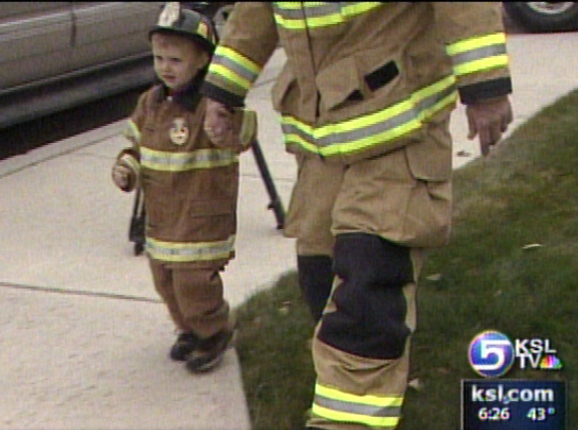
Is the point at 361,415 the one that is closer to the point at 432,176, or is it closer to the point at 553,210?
the point at 432,176

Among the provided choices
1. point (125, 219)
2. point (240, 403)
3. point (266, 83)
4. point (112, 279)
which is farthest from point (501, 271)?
point (266, 83)

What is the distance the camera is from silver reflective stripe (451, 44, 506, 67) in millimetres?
3262

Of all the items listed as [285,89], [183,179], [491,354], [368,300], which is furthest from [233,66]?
[491,354]

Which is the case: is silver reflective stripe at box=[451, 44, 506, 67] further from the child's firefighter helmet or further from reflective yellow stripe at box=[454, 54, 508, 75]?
the child's firefighter helmet

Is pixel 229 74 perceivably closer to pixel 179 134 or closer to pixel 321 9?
pixel 321 9

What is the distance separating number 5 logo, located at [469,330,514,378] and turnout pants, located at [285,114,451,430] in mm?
552

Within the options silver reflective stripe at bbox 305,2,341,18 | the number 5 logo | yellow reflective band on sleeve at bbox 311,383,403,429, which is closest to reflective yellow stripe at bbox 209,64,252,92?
silver reflective stripe at bbox 305,2,341,18

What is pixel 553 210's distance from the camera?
523cm

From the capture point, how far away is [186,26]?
4070mm

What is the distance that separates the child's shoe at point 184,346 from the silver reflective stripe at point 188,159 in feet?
1.85

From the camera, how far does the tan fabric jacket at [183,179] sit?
4.09m

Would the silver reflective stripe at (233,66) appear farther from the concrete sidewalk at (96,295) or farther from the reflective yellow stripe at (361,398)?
the concrete sidewalk at (96,295)

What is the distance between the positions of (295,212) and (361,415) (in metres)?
0.61

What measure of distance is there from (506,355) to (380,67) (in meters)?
1.11
